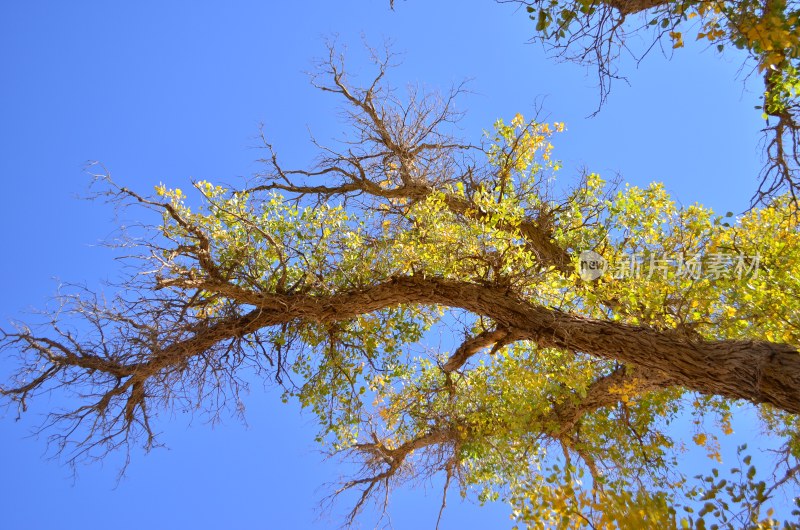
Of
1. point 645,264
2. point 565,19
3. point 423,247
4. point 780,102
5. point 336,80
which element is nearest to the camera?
point 565,19

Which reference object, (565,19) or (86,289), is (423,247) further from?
(86,289)

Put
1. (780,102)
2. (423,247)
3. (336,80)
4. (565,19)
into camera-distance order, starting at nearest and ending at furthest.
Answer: (565,19) < (780,102) < (423,247) < (336,80)

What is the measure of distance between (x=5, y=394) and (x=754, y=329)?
834 centimetres

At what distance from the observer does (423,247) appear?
6324mm

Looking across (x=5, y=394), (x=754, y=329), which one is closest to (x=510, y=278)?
(x=754, y=329)

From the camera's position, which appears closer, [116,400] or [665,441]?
[116,400]

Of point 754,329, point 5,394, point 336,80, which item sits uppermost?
point 336,80

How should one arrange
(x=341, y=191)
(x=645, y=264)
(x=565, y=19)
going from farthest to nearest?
(x=341, y=191) < (x=645, y=264) < (x=565, y=19)

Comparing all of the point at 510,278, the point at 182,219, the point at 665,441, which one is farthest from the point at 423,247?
the point at 665,441

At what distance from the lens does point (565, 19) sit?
3.91 m

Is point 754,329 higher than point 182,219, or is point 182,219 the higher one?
point 182,219

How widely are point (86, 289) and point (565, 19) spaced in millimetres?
5656

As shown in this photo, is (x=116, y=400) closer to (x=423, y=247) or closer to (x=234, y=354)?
(x=234, y=354)

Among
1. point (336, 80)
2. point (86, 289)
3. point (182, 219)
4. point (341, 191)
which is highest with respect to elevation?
point (336, 80)
